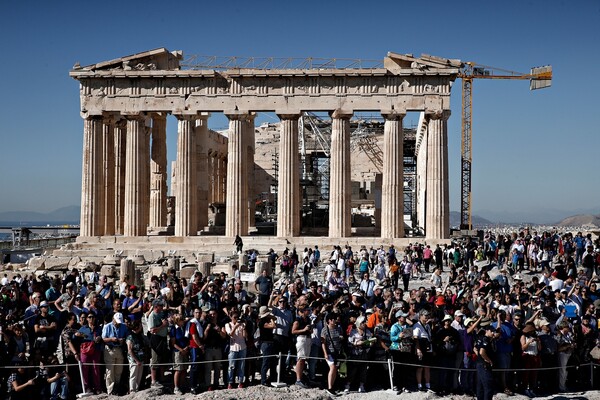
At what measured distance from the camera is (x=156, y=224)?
171ft

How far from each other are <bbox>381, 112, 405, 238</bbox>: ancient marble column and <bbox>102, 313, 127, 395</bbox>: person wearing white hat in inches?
1153

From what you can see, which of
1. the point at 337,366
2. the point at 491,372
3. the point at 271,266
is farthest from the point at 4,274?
Answer: the point at 491,372

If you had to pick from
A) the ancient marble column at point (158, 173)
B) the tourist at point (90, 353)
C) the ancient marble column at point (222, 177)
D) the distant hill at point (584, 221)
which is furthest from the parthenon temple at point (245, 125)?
the distant hill at point (584, 221)

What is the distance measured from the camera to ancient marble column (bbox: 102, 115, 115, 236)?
45719mm

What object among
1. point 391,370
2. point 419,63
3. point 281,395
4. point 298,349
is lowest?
point 281,395

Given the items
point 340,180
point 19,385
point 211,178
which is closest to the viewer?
point 19,385

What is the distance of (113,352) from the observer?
15.0 metres

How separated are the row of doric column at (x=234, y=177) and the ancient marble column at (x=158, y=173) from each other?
3850 millimetres

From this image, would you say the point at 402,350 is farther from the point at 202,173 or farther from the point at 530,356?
the point at 202,173

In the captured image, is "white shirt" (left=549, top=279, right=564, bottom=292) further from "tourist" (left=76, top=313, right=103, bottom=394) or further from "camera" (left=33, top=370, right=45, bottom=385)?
"camera" (left=33, top=370, right=45, bottom=385)

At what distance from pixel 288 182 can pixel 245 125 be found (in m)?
4.70

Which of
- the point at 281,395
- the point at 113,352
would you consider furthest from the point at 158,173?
the point at 281,395

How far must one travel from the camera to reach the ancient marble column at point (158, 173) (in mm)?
51812

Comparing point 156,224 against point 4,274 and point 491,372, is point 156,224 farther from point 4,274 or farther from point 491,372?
point 491,372
